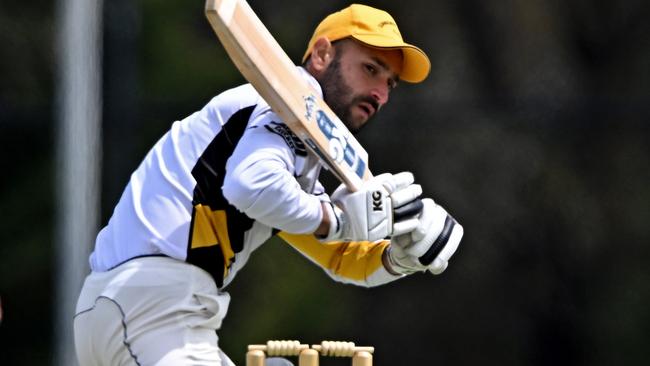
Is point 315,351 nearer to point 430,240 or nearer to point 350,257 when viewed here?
point 350,257

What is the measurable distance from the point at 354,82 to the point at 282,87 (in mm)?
286

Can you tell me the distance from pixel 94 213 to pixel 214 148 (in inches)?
62.4

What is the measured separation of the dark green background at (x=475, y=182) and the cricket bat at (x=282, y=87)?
1.42 m

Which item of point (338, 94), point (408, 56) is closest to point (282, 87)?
point (338, 94)

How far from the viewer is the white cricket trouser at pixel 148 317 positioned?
2271mm

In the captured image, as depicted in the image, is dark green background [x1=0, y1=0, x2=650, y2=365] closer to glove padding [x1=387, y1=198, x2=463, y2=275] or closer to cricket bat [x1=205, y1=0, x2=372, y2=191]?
glove padding [x1=387, y1=198, x2=463, y2=275]

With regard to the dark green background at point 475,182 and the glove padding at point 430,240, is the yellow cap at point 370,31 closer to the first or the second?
the glove padding at point 430,240

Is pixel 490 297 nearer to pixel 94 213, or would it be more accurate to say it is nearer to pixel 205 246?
pixel 94 213

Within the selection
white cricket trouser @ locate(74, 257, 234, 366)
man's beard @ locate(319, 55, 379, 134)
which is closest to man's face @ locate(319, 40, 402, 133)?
man's beard @ locate(319, 55, 379, 134)

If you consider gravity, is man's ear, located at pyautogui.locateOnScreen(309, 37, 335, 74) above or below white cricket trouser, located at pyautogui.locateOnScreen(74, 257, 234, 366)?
above

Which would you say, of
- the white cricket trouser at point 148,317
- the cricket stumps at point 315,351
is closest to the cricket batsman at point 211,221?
the white cricket trouser at point 148,317

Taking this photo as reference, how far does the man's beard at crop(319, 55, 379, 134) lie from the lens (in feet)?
8.32

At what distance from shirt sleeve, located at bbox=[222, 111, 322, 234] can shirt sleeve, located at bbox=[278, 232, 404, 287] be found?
0.36 meters

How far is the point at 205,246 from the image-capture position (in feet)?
7.70
